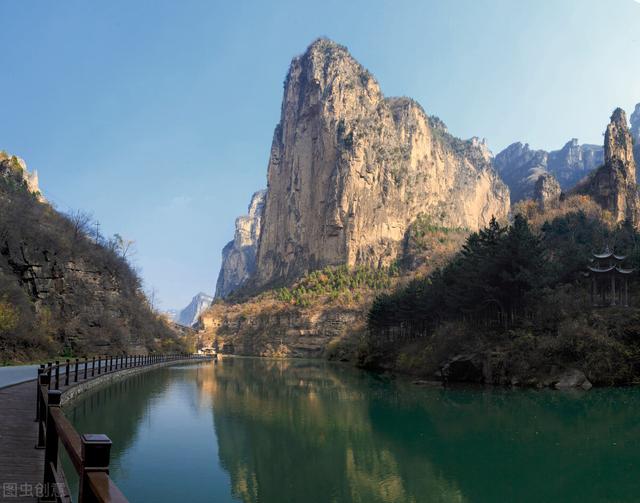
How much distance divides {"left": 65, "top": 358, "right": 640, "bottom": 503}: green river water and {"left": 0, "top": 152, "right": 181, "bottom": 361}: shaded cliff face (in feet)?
35.8

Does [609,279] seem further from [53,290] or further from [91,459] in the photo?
[91,459]

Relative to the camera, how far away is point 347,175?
135m

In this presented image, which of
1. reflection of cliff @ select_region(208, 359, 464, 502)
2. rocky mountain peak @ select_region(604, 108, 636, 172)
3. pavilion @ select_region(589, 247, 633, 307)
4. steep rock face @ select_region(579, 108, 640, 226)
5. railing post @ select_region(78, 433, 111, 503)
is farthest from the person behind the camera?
rocky mountain peak @ select_region(604, 108, 636, 172)

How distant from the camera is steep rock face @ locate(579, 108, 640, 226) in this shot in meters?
94.4

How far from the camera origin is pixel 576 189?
369ft

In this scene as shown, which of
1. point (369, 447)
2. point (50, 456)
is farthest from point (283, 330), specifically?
point (50, 456)

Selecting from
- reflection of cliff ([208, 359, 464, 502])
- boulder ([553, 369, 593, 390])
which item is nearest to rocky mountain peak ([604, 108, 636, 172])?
boulder ([553, 369, 593, 390])

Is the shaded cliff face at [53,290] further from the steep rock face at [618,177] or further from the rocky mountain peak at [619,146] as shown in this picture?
the rocky mountain peak at [619,146]

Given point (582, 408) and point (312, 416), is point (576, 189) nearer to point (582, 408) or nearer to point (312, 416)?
point (582, 408)

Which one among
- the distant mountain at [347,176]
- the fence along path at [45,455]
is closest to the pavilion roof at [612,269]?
the fence along path at [45,455]

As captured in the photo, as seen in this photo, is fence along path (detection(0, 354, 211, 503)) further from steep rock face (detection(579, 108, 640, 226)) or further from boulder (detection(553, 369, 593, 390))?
steep rock face (detection(579, 108, 640, 226))

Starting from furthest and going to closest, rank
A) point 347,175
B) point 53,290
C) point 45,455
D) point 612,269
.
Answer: point 347,175 → point 53,290 → point 612,269 → point 45,455

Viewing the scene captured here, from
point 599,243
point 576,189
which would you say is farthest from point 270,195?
point 599,243

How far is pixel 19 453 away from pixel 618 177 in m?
105
